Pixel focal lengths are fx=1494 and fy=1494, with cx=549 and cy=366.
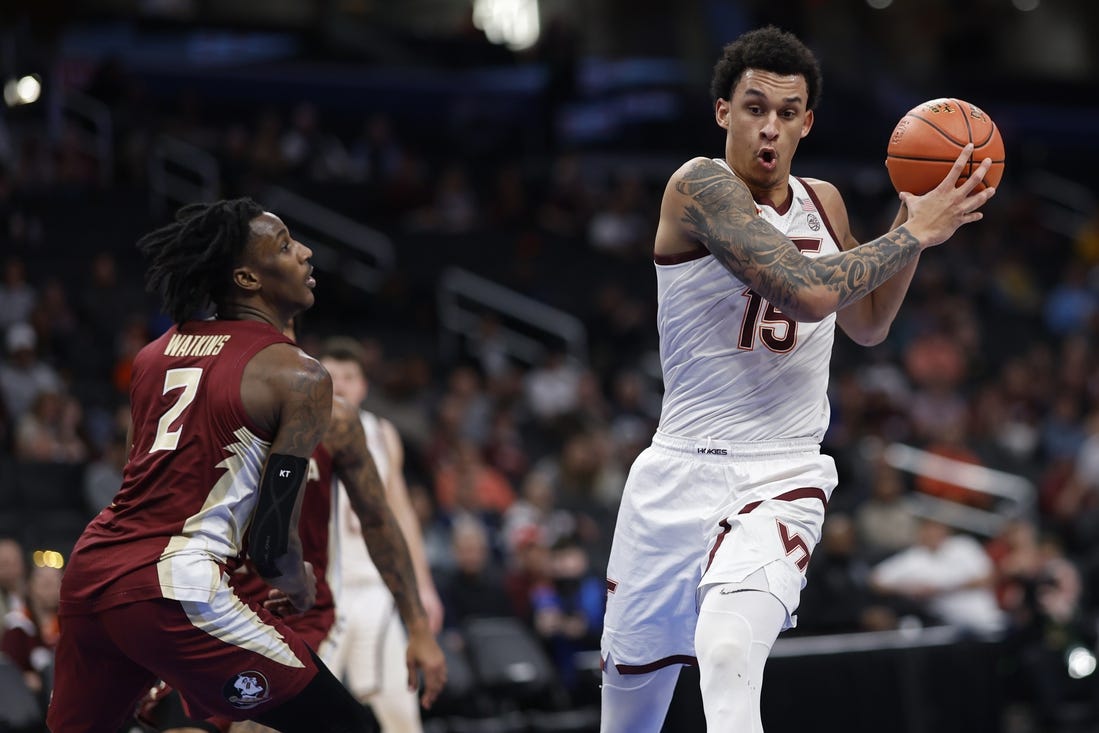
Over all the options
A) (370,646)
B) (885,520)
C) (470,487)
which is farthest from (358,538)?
(885,520)

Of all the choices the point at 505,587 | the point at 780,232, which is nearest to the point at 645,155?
the point at 505,587

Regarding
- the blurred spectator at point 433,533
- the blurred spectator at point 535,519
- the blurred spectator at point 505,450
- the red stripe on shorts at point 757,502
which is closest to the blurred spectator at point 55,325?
the blurred spectator at point 433,533

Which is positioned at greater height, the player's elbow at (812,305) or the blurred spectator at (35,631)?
the player's elbow at (812,305)

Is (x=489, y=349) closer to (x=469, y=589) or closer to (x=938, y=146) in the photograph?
(x=469, y=589)

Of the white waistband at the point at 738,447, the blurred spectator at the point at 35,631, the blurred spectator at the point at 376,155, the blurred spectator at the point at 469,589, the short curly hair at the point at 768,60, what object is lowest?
the blurred spectator at the point at 469,589

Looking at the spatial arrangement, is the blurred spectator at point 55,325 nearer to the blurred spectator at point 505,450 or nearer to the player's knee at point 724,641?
the blurred spectator at point 505,450

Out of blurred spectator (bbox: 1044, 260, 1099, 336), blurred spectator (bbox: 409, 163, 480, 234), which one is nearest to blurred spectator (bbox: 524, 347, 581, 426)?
blurred spectator (bbox: 409, 163, 480, 234)

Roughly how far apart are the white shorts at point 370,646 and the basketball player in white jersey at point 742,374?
2077 mm

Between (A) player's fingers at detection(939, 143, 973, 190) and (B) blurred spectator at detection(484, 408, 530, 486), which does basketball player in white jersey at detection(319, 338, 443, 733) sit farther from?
(B) blurred spectator at detection(484, 408, 530, 486)

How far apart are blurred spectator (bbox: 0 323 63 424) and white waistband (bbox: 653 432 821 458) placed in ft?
25.7

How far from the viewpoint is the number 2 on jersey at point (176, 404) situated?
4391mm

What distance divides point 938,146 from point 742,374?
0.97m

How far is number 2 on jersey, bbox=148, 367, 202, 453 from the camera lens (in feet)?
14.4

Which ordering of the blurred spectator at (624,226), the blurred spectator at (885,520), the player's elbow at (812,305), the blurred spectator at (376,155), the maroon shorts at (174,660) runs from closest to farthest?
the maroon shorts at (174,660) < the player's elbow at (812,305) < the blurred spectator at (885,520) < the blurred spectator at (624,226) < the blurred spectator at (376,155)
